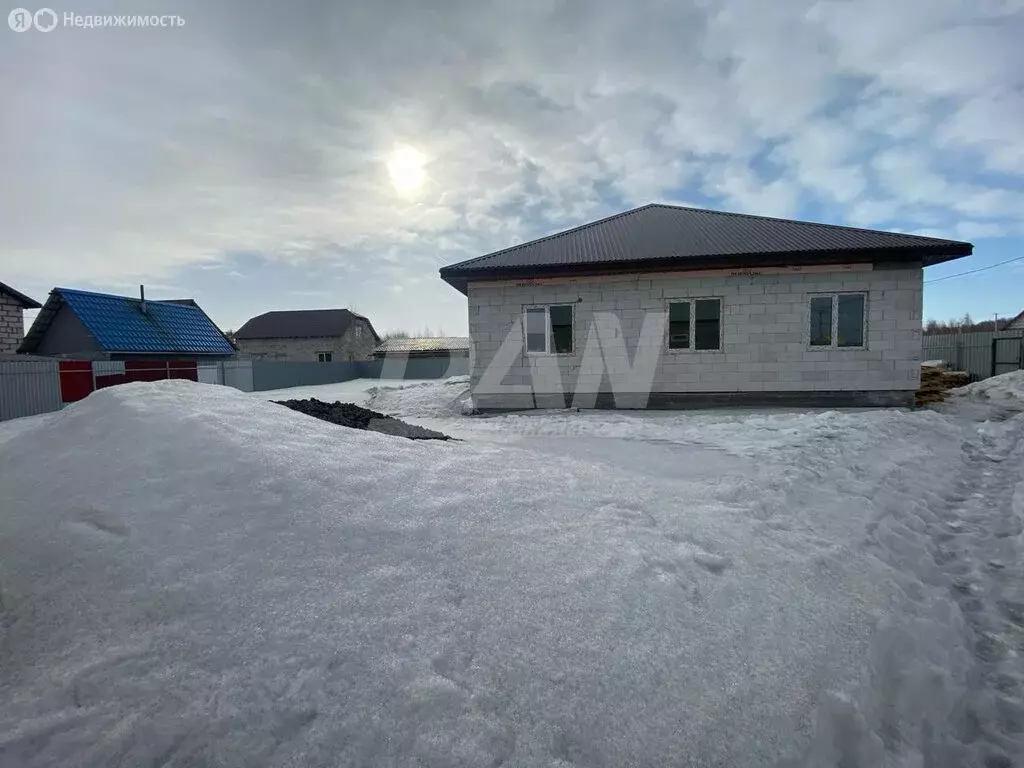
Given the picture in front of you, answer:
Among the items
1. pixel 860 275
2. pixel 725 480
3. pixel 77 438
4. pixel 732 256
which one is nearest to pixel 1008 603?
pixel 725 480

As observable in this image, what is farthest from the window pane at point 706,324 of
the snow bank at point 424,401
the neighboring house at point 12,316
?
the neighboring house at point 12,316

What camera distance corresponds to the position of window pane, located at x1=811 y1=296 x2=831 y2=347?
9.88 meters

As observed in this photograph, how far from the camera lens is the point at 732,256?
9.68m

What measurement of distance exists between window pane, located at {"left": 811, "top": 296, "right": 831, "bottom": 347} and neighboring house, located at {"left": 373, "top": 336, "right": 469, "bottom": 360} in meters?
23.9

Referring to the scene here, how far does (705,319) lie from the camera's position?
1019cm

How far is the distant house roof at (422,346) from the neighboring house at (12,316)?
20.1m

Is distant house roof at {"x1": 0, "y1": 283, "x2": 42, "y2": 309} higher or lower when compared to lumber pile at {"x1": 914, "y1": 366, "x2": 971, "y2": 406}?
higher

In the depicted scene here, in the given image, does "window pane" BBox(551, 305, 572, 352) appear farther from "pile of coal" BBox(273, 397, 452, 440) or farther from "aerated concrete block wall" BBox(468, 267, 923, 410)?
"pile of coal" BBox(273, 397, 452, 440)

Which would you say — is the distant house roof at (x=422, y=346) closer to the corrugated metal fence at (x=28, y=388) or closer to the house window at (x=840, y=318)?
Answer: the corrugated metal fence at (x=28, y=388)

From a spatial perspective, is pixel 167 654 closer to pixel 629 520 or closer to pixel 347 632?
pixel 347 632

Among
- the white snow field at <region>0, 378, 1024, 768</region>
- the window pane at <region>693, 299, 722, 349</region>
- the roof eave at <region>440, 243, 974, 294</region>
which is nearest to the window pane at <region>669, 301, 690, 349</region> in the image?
the window pane at <region>693, 299, 722, 349</region>

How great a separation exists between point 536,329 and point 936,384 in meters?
10.5

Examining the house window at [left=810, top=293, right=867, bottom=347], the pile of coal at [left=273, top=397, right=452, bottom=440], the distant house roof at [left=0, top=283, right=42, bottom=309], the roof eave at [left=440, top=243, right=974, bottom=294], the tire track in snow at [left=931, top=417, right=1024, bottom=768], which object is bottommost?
the tire track in snow at [left=931, top=417, right=1024, bottom=768]

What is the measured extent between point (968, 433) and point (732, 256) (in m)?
4.86
